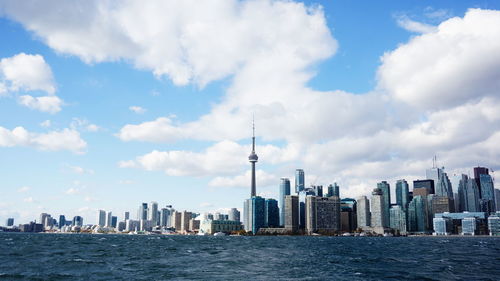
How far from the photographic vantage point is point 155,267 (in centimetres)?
7562

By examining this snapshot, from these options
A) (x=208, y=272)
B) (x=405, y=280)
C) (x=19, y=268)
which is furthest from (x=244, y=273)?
(x=19, y=268)

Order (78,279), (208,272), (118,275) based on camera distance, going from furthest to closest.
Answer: (208,272) → (118,275) → (78,279)

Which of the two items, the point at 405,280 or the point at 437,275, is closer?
the point at 405,280

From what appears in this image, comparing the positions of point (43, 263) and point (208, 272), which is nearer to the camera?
point (208, 272)

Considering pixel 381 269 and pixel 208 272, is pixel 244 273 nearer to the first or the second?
pixel 208 272

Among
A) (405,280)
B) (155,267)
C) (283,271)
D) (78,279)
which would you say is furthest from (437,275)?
(78,279)

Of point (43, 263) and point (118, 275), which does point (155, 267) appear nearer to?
point (118, 275)

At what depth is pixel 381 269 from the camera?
7881 centimetres

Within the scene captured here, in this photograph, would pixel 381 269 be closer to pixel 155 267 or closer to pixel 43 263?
pixel 155 267

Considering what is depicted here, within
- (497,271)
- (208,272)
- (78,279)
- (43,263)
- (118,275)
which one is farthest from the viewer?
(43,263)

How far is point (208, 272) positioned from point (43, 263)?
33.5 metres

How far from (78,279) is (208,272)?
19.5 m

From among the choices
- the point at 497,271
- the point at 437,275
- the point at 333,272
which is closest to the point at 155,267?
the point at 333,272

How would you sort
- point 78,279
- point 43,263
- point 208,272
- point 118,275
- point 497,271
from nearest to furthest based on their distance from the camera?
point 78,279, point 118,275, point 208,272, point 497,271, point 43,263
